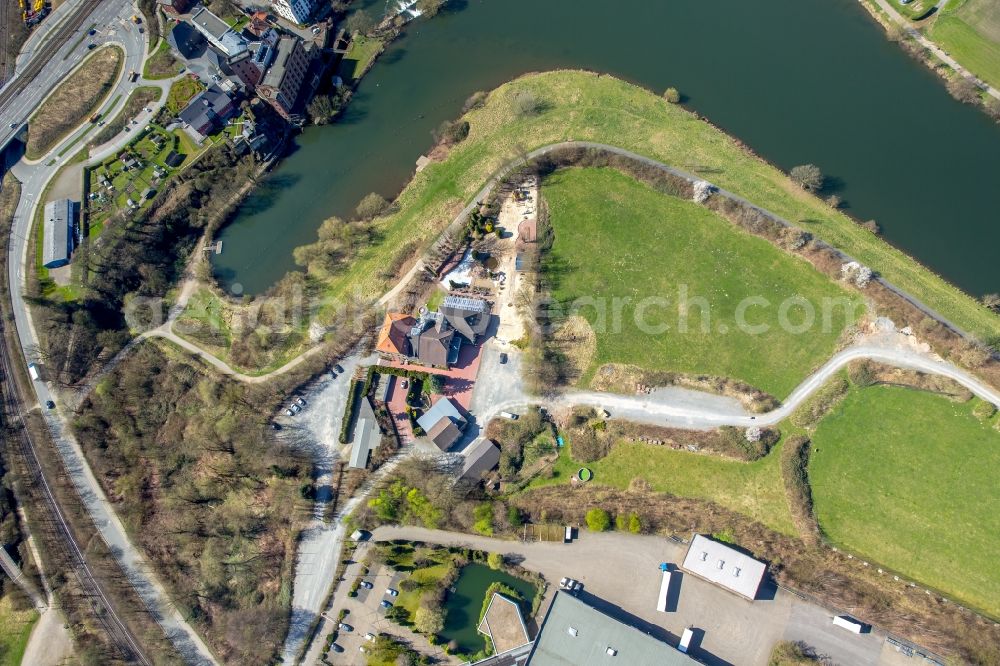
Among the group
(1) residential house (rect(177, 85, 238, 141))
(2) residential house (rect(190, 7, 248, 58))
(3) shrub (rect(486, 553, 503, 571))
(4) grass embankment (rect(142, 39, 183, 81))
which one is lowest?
(3) shrub (rect(486, 553, 503, 571))

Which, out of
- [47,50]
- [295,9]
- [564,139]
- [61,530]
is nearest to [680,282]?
[564,139]

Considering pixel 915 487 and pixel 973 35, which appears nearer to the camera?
pixel 915 487

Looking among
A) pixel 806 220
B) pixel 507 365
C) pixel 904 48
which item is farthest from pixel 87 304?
pixel 904 48

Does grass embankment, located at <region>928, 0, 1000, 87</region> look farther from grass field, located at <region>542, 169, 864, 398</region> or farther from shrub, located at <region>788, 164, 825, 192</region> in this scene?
grass field, located at <region>542, 169, 864, 398</region>

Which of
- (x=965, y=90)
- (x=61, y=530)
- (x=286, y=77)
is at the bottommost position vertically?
(x=61, y=530)

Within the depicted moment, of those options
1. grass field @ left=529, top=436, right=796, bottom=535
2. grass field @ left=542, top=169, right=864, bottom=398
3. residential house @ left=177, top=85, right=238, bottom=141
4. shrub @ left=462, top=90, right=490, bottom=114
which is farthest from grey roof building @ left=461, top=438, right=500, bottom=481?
residential house @ left=177, top=85, right=238, bottom=141

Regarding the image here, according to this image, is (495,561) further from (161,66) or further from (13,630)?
(161,66)
